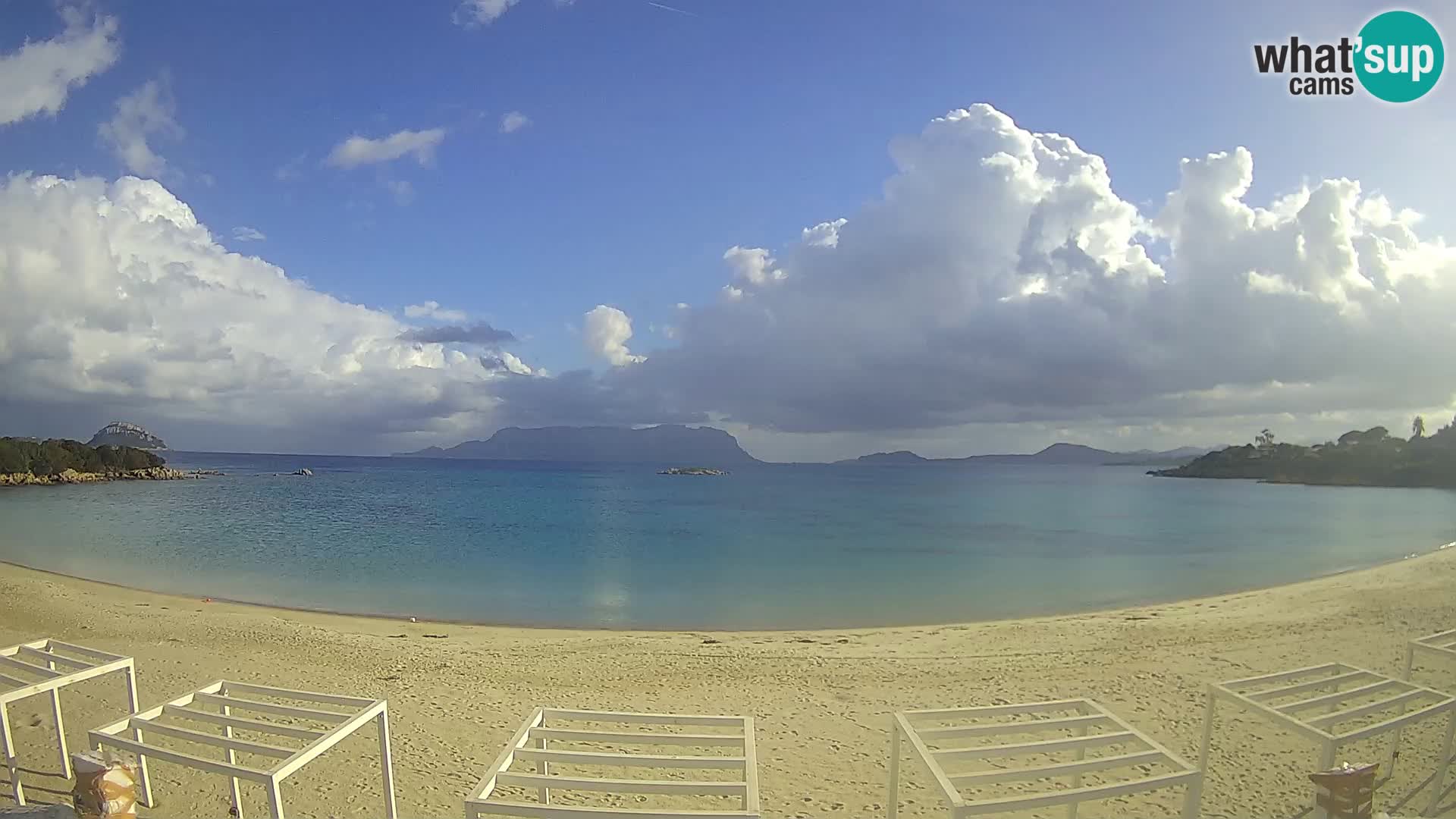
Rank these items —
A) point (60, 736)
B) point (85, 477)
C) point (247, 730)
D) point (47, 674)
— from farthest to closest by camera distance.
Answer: point (85, 477) < point (60, 736) < point (47, 674) < point (247, 730)

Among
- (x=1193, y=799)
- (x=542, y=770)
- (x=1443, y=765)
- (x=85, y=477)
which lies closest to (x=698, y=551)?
(x=542, y=770)

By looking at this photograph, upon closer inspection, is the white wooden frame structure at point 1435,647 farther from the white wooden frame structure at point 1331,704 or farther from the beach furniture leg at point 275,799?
the beach furniture leg at point 275,799

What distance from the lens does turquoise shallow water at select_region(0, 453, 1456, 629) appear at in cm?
1585

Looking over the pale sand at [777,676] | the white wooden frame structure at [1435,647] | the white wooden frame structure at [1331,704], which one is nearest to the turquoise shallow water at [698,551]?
the pale sand at [777,676]

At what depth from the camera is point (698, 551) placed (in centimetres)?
2542

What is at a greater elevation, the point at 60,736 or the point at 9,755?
the point at 9,755

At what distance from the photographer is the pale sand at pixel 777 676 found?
16.0ft

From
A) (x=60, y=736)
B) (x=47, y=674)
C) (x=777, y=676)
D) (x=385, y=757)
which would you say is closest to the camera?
(x=385, y=757)

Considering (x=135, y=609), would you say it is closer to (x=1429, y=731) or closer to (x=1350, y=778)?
(x=1350, y=778)

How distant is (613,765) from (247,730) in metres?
2.40

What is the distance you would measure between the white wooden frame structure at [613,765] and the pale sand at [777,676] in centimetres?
133

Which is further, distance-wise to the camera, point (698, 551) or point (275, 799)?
point (698, 551)

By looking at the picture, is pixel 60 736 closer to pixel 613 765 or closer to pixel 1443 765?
pixel 613 765

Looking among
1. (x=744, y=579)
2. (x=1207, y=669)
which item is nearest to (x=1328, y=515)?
(x=744, y=579)
